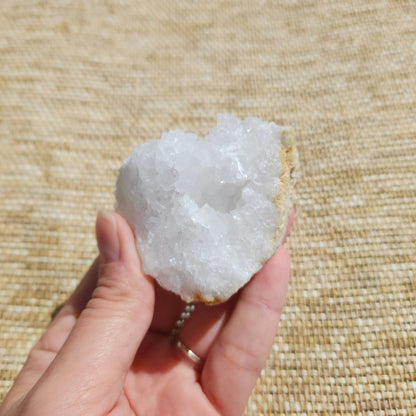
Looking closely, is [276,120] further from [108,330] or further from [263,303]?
[108,330]

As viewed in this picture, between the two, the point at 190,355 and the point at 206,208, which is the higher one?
the point at 206,208

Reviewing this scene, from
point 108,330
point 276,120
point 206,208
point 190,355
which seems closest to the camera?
point 108,330

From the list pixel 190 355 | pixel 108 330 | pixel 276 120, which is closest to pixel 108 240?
pixel 108 330

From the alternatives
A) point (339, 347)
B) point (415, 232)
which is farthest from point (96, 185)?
point (415, 232)

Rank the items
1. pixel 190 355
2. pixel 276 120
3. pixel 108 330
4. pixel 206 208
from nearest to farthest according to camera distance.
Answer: pixel 108 330, pixel 206 208, pixel 190 355, pixel 276 120

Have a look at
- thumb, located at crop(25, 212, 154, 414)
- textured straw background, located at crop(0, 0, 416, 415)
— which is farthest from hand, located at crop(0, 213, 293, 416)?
textured straw background, located at crop(0, 0, 416, 415)

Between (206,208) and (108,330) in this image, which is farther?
(206,208)

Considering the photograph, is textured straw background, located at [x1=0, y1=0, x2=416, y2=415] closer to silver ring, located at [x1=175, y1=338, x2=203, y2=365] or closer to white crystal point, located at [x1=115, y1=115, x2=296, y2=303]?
silver ring, located at [x1=175, y1=338, x2=203, y2=365]

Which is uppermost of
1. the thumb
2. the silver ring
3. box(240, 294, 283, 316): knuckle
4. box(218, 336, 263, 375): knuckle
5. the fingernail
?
the fingernail
